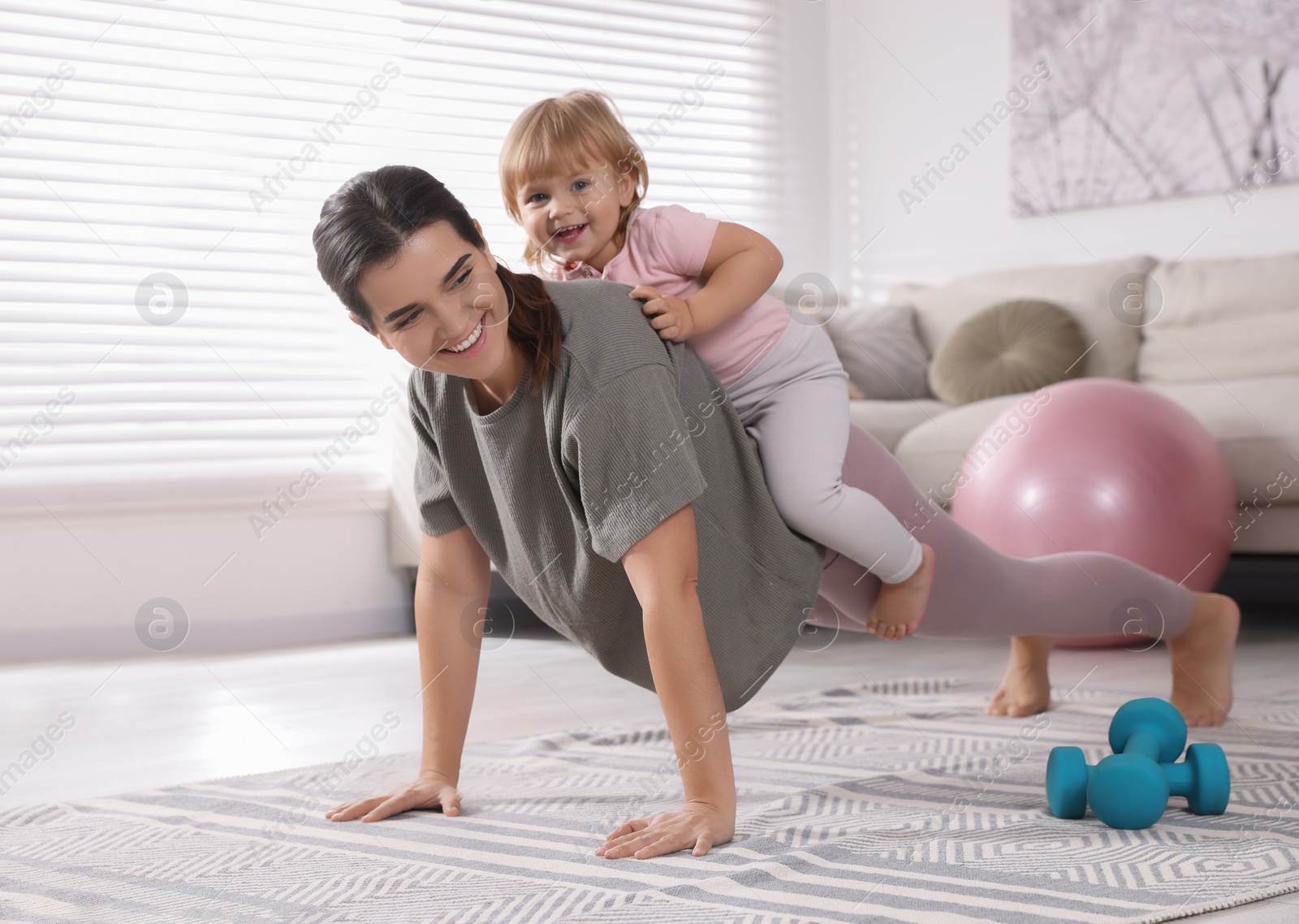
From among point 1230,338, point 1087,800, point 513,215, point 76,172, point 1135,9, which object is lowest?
point 1087,800

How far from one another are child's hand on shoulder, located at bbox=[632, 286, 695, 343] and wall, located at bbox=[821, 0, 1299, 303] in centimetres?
255

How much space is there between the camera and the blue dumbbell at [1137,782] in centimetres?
109

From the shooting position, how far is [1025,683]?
1723mm

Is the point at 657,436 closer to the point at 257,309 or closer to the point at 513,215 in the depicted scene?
the point at 513,215

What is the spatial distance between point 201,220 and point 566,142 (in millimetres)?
2003

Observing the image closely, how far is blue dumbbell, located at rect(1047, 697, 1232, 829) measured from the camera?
109cm

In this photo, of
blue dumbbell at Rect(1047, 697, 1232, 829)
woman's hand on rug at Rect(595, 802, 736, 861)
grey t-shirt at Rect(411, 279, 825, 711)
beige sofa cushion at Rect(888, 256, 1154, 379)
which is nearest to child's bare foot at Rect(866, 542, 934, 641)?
grey t-shirt at Rect(411, 279, 825, 711)

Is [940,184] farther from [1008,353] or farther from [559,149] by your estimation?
[559,149]

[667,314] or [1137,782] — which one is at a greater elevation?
[667,314]

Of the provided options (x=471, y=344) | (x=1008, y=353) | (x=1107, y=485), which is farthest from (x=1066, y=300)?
(x=471, y=344)

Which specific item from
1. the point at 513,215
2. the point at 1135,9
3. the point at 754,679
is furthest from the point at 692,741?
the point at 1135,9

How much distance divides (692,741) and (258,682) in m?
1.47

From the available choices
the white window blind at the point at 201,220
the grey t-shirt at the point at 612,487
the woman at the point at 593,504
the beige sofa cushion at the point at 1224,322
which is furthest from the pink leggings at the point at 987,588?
the white window blind at the point at 201,220

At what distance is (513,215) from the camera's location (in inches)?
54.5
